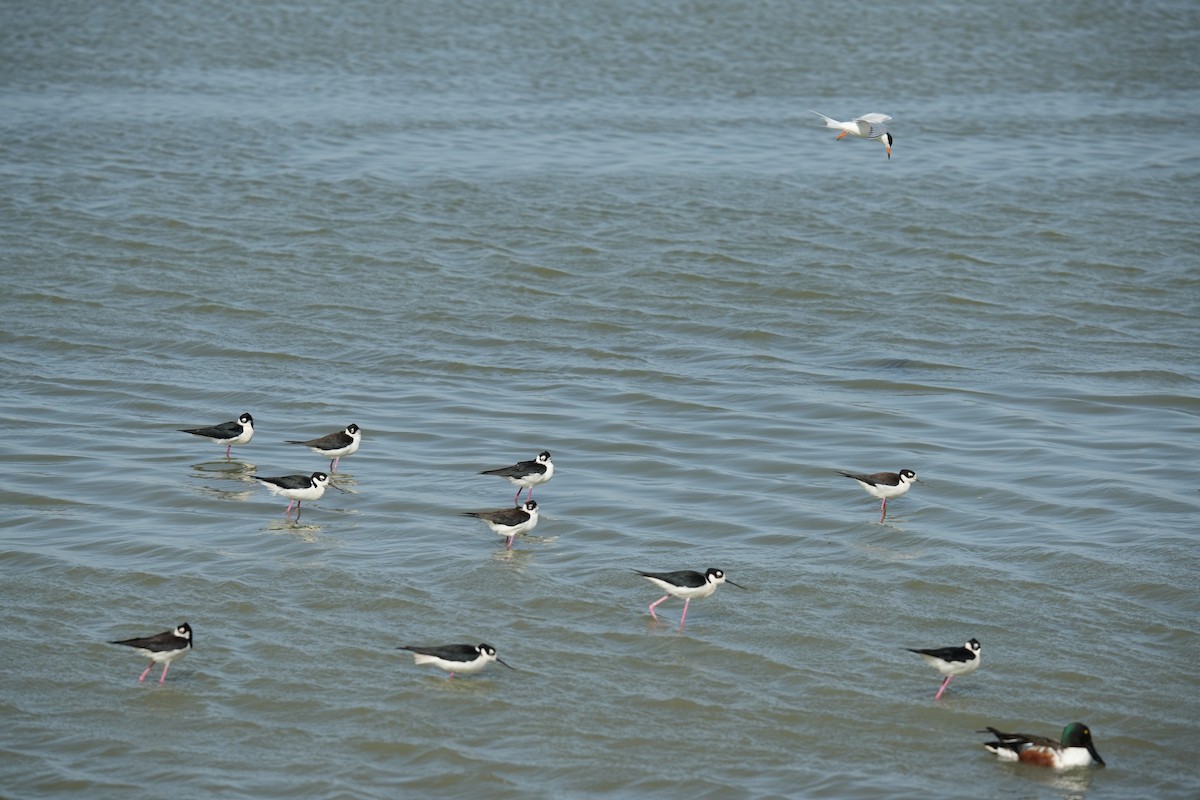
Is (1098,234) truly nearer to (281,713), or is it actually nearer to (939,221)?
(939,221)

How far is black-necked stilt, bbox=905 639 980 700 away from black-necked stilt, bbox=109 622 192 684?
542 centimetres

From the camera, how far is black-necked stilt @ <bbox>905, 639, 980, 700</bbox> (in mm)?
10539

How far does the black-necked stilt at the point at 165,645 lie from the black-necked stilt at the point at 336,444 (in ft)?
14.7

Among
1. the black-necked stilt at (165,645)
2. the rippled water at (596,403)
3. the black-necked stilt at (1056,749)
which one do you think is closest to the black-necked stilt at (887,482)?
the rippled water at (596,403)

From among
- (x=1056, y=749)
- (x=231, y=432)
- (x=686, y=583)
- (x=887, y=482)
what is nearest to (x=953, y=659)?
(x=1056, y=749)

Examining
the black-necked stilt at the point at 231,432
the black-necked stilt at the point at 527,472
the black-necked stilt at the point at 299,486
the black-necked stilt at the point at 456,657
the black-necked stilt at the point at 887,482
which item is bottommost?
the black-necked stilt at the point at 456,657

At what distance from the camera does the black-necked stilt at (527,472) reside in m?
14.2

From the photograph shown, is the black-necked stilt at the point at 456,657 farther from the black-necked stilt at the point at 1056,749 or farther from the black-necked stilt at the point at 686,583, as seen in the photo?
the black-necked stilt at the point at 1056,749

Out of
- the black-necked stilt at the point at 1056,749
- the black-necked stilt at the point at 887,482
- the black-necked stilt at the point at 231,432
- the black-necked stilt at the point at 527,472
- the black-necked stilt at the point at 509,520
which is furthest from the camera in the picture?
the black-necked stilt at the point at 231,432

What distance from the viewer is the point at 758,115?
30125 millimetres

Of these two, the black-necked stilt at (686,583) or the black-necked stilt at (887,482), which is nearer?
the black-necked stilt at (686,583)

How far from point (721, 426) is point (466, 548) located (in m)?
4.27

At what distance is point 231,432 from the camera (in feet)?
50.3

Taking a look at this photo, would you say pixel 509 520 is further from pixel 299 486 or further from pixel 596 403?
pixel 596 403
